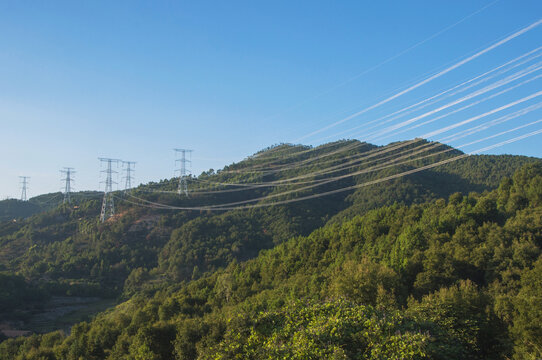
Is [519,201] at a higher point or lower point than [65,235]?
higher

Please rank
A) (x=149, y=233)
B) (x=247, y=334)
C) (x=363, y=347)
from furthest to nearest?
(x=149, y=233)
(x=247, y=334)
(x=363, y=347)

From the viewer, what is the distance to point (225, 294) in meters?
44.6

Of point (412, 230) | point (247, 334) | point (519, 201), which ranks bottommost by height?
point (247, 334)

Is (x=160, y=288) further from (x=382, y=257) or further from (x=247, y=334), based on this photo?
(x=247, y=334)

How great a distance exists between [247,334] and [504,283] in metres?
24.5

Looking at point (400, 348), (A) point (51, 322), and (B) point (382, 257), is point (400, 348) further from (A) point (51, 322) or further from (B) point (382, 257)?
(A) point (51, 322)

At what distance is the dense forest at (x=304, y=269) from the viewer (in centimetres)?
1547

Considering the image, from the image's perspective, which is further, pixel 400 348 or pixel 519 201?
pixel 519 201

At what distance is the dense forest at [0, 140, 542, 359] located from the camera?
15.5 meters

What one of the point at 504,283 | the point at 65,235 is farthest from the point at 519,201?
the point at 65,235

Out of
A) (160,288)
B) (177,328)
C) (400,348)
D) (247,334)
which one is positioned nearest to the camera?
(400,348)

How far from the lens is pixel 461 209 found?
45812mm

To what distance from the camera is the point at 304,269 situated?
48000mm

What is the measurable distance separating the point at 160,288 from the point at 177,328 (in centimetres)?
5617
